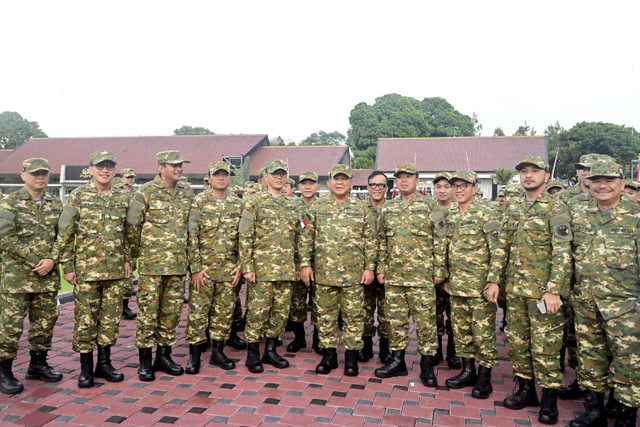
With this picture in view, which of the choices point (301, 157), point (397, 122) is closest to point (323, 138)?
point (397, 122)

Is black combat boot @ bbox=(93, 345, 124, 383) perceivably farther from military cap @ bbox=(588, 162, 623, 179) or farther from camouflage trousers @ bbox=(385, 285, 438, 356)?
military cap @ bbox=(588, 162, 623, 179)

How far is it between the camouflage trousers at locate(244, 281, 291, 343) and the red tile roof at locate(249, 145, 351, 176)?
65.6ft

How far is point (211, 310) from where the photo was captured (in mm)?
4371

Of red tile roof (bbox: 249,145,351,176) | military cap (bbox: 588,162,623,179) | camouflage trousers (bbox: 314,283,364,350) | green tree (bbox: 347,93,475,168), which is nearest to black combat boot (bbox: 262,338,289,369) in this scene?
camouflage trousers (bbox: 314,283,364,350)

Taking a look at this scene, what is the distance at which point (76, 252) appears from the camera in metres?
3.84

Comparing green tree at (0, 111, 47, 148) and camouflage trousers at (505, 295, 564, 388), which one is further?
green tree at (0, 111, 47, 148)

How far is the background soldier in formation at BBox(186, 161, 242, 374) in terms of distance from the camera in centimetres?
420

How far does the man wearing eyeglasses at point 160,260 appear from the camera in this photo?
3.98 m

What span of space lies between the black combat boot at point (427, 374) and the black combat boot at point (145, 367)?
2.50 metres

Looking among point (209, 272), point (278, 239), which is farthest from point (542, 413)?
point (209, 272)

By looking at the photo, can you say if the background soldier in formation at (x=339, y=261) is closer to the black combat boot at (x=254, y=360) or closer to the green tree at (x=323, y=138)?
the black combat boot at (x=254, y=360)

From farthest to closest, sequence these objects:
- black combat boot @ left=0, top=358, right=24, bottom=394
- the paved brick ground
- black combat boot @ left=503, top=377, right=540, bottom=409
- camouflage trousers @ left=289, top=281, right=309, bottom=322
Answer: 1. camouflage trousers @ left=289, top=281, right=309, bottom=322
2. black combat boot @ left=0, top=358, right=24, bottom=394
3. black combat boot @ left=503, top=377, right=540, bottom=409
4. the paved brick ground

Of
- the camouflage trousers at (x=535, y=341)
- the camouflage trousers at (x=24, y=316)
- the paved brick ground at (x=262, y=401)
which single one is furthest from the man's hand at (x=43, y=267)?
the camouflage trousers at (x=535, y=341)

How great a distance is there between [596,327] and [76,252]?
4.35 m
